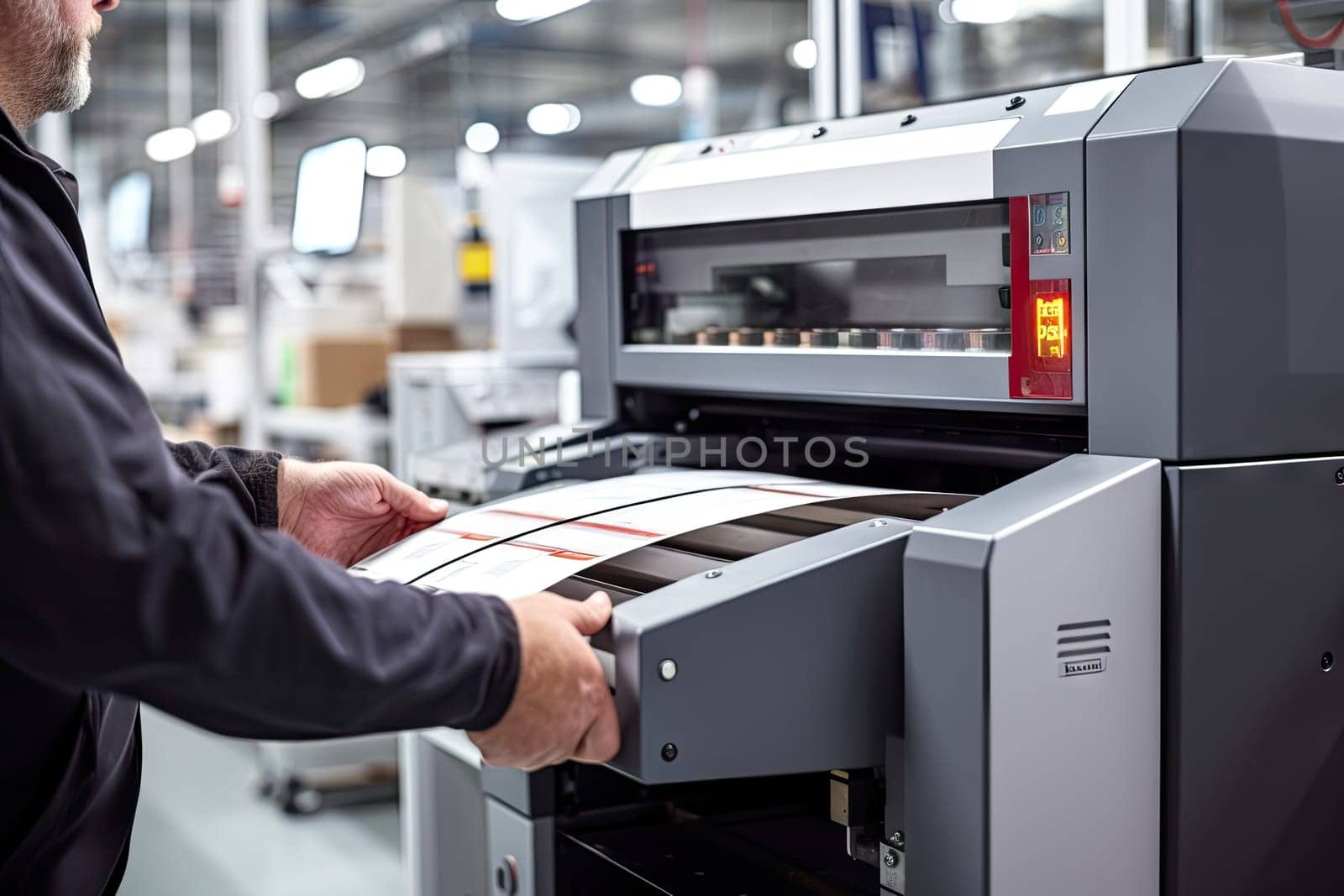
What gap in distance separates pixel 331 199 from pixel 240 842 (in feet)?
5.15

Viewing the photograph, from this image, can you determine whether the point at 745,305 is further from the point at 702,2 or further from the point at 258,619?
the point at 702,2

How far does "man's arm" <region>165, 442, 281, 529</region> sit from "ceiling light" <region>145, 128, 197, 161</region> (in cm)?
671

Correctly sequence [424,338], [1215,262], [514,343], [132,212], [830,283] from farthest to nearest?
[132,212], [424,338], [514,343], [830,283], [1215,262]

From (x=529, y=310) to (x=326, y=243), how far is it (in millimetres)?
835

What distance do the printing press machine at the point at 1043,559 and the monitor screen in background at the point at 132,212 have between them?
460cm

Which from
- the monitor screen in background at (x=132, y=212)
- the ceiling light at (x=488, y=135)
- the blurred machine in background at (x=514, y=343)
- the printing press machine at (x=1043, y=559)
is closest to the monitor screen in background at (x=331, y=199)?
the blurred machine in background at (x=514, y=343)

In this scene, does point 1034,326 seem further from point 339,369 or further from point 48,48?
point 339,369

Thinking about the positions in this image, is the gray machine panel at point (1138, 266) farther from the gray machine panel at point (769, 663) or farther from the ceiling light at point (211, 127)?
the ceiling light at point (211, 127)

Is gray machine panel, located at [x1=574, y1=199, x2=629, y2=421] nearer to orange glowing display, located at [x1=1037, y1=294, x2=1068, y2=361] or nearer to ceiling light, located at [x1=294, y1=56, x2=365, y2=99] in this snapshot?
orange glowing display, located at [x1=1037, y1=294, x2=1068, y2=361]

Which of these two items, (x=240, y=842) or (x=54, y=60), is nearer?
(x=54, y=60)

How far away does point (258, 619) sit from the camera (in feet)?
2.51

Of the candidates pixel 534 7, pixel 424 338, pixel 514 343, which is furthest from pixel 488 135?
pixel 514 343

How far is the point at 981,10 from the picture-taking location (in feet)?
18.5

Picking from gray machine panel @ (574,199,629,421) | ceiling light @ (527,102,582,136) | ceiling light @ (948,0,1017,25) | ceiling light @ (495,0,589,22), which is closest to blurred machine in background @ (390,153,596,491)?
gray machine panel @ (574,199,629,421)
